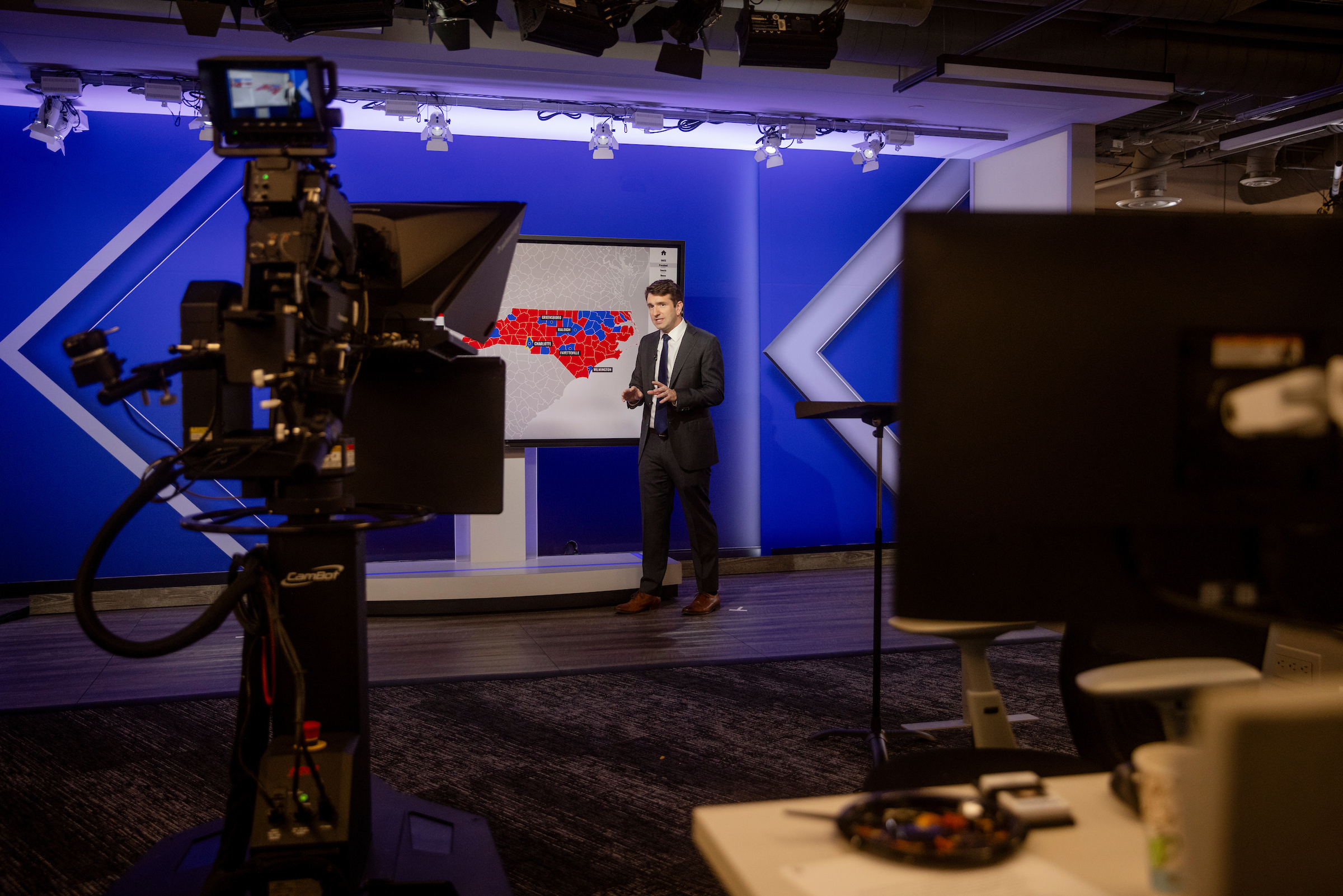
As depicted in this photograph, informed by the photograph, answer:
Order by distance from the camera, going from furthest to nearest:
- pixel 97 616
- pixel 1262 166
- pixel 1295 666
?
pixel 1262 166 < pixel 1295 666 < pixel 97 616

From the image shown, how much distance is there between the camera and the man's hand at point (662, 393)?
4.78 meters

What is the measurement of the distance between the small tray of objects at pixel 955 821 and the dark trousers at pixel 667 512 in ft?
13.1

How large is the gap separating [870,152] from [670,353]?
200 centimetres

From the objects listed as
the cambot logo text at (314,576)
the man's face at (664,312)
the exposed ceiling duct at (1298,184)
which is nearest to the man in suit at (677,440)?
the man's face at (664,312)

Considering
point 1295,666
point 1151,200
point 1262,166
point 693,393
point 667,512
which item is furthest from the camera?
point 1151,200

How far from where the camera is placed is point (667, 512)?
5.04m

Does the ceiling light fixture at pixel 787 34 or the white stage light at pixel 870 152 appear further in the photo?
A: the white stage light at pixel 870 152

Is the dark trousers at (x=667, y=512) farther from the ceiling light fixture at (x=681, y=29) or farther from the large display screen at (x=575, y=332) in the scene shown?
the ceiling light fixture at (x=681, y=29)

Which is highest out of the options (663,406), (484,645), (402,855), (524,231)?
(524,231)

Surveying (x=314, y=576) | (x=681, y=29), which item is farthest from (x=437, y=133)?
(x=314, y=576)

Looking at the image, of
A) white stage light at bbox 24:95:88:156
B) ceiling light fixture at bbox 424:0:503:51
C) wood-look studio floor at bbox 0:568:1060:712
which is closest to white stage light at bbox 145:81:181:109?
white stage light at bbox 24:95:88:156

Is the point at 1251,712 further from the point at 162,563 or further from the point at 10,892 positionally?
the point at 162,563

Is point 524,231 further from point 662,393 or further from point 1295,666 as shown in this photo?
point 1295,666

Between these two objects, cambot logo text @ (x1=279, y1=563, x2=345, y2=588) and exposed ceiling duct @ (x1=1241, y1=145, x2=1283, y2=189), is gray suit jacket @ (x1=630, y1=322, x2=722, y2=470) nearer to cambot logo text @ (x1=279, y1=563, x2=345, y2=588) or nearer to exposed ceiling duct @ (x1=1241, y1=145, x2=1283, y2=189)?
cambot logo text @ (x1=279, y1=563, x2=345, y2=588)
